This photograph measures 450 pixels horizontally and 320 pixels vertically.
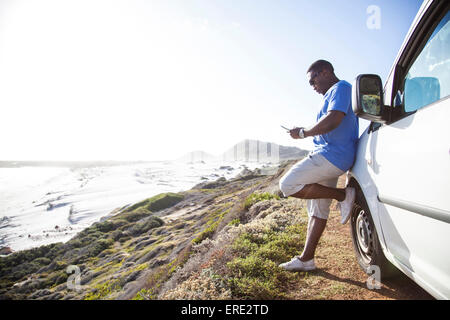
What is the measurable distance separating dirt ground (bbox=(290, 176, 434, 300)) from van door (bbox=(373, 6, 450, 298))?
39.3 inches

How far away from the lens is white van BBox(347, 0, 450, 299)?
58.6 inches

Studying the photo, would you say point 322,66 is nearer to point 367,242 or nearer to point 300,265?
point 367,242

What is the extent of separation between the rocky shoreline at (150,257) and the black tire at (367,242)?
1402 millimetres

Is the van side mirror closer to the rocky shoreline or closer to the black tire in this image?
the black tire

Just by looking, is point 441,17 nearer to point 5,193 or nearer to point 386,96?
point 386,96

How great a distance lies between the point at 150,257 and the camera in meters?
15.5

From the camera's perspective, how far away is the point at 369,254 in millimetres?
2832

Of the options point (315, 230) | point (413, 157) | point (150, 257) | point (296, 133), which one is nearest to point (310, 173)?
point (296, 133)

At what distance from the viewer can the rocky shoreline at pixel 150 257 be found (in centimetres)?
439

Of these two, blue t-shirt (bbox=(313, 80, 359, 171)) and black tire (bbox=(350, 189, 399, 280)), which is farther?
blue t-shirt (bbox=(313, 80, 359, 171))

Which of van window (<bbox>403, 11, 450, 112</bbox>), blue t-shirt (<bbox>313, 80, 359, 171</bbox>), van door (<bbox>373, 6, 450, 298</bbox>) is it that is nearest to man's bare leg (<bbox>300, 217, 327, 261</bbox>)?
blue t-shirt (<bbox>313, 80, 359, 171</bbox>)

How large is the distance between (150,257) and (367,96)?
16.4 metres

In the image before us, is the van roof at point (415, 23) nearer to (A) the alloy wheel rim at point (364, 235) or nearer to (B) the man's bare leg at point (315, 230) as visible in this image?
(A) the alloy wheel rim at point (364, 235)

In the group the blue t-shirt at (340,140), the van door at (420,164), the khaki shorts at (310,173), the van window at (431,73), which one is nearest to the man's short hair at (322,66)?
the blue t-shirt at (340,140)
